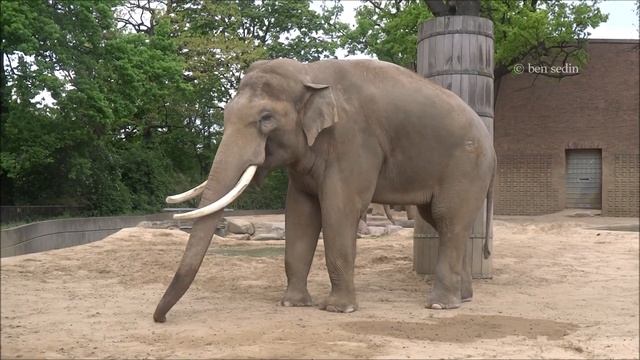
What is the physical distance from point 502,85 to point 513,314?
22588mm

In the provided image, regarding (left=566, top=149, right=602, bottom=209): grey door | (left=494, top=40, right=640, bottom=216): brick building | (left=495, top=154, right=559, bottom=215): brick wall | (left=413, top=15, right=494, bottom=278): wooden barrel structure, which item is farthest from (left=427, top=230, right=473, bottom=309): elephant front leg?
(left=566, top=149, right=602, bottom=209): grey door

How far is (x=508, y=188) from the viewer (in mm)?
28375

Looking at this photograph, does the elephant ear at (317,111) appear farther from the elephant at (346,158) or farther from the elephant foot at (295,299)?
the elephant foot at (295,299)

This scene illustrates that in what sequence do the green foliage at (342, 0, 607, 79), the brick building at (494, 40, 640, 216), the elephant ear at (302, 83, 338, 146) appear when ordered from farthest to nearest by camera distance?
1. the brick building at (494, 40, 640, 216)
2. the green foliage at (342, 0, 607, 79)
3. the elephant ear at (302, 83, 338, 146)

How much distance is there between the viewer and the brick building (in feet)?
88.0

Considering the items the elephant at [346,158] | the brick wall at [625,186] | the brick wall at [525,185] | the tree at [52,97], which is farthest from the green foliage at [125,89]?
the brick wall at [625,186]

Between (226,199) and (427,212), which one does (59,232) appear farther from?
(427,212)

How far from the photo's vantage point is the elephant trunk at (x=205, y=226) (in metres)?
6.04

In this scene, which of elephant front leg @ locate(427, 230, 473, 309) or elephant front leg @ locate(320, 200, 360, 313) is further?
elephant front leg @ locate(427, 230, 473, 309)

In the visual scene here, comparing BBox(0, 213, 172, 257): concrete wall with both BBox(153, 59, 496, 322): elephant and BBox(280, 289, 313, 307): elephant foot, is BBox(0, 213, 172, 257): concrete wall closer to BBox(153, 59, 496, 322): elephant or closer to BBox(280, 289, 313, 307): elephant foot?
BBox(153, 59, 496, 322): elephant

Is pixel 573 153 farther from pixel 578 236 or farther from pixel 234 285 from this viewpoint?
pixel 234 285

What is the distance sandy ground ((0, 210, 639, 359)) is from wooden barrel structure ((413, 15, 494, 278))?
493mm

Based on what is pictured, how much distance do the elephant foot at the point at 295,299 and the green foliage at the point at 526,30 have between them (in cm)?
1902

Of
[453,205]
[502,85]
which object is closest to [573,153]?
[502,85]
